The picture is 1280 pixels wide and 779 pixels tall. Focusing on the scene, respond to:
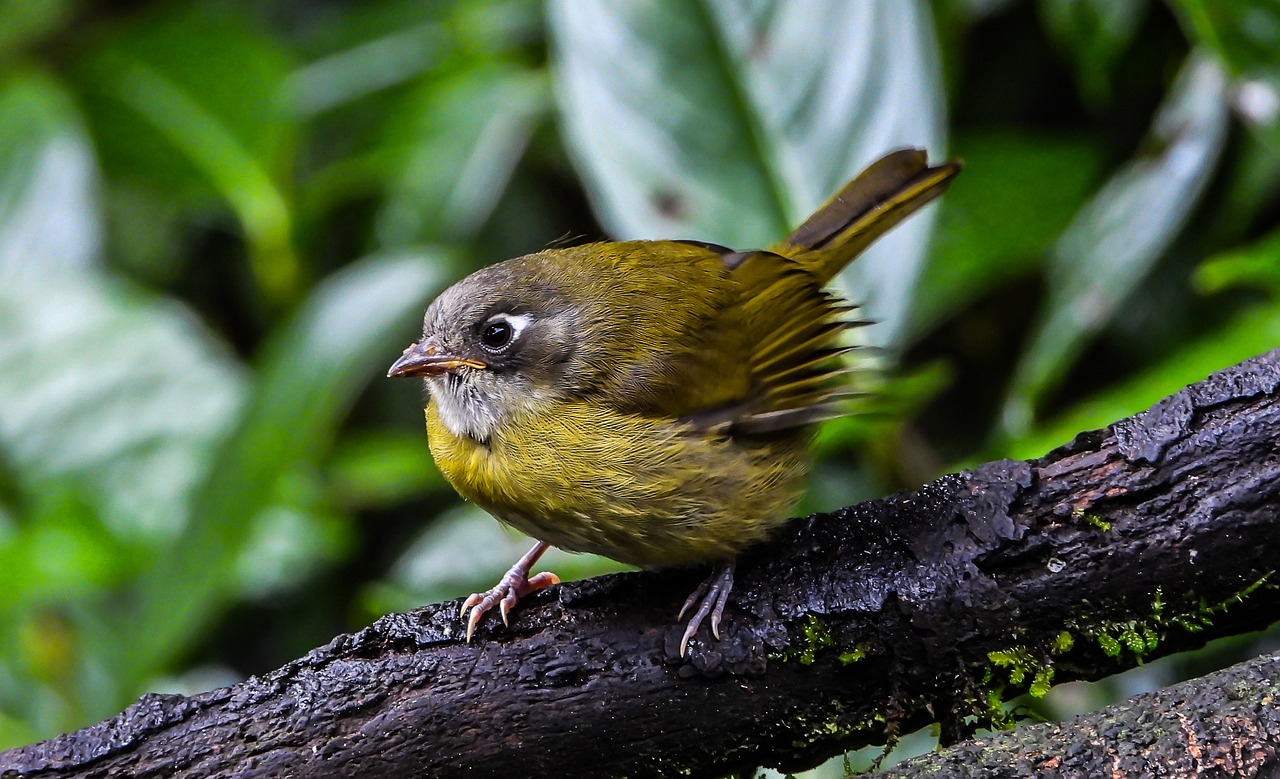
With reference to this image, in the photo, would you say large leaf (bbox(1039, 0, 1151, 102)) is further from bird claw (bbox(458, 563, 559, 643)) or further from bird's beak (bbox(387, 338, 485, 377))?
bird claw (bbox(458, 563, 559, 643))

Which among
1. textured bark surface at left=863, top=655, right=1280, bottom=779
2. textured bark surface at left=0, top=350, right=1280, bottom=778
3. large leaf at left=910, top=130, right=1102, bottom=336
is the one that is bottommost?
textured bark surface at left=863, top=655, right=1280, bottom=779

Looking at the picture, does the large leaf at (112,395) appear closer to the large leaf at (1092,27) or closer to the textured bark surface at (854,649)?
the textured bark surface at (854,649)

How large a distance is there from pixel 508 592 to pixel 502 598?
1.5 inches

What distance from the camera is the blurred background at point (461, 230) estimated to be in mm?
2982

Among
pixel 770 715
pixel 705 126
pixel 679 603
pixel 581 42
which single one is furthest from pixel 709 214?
pixel 770 715

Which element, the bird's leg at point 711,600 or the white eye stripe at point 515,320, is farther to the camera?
the white eye stripe at point 515,320

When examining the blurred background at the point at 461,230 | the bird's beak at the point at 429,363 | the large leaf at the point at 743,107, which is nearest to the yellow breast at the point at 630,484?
the bird's beak at the point at 429,363

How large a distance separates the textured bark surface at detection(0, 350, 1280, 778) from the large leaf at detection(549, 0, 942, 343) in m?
1.19

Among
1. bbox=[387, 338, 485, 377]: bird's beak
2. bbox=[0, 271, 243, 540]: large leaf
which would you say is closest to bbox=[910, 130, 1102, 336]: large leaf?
bbox=[387, 338, 485, 377]: bird's beak

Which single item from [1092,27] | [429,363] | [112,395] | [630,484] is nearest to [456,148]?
[112,395]

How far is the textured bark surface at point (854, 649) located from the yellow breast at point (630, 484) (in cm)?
22

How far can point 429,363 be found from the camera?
7.99 ft

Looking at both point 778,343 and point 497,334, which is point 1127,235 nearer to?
point 778,343

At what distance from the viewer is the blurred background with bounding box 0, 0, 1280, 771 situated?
298 cm
